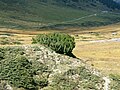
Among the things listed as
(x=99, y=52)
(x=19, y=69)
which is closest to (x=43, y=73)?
(x=19, y=69)

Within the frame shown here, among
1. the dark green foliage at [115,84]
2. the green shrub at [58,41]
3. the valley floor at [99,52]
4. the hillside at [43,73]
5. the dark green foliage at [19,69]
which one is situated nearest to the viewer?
the dark green foliage at [19,69]

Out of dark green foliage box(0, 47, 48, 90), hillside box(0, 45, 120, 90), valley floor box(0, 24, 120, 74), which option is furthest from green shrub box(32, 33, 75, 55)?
dark green foliage box(0, 47, 48, 90)

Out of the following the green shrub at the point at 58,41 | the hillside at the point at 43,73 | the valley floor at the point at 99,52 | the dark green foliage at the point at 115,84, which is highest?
the hillside at the point at 43,73


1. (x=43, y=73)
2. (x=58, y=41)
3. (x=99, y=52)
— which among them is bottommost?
(x=99, y=52)

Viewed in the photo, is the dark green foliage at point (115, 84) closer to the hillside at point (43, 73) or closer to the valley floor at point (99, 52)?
the hillside at point (43, 73)

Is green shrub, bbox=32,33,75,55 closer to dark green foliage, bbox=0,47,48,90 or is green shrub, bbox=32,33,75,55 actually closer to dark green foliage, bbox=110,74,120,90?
dark green foliage, bbox=110,74,120,90

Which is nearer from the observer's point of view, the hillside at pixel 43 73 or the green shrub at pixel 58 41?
the hillside at pixel 43 73

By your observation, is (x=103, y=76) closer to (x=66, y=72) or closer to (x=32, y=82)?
(x=66, y=72)

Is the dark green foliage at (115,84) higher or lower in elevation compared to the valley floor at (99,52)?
higher

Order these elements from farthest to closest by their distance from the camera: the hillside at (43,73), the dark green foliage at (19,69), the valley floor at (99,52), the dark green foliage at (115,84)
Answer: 1. the valley floor at (99,52)
2. the dark green foliage at (115,84)
3. the hillside at (43,73)
4. the dark green foliage at (19,69)

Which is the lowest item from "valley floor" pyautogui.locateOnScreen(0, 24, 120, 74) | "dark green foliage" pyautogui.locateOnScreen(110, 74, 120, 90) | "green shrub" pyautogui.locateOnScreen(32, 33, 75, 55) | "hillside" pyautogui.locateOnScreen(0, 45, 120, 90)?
"valley floor" pyautogui.locateOnScreen(0, 24, 120, 74)

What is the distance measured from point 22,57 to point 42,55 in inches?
40.7

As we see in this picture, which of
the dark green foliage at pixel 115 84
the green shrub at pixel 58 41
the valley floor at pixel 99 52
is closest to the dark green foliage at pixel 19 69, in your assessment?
the dark green foliage at pixel 115 84

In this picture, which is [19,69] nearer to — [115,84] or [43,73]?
[43,73]
